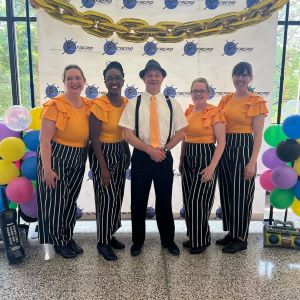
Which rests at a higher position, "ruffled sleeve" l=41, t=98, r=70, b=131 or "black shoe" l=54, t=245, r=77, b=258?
"ruffled sleeve" l=41, t=98, r=70, b=131

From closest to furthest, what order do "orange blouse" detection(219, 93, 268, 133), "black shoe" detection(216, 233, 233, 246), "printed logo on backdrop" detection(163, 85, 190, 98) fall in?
"orange blouse" detection(219, 93, 268, 133)
"black shoe" detection(216, 233, 233, 246)
"printed logo on backdrop" detection(163, 85, 190, 98)

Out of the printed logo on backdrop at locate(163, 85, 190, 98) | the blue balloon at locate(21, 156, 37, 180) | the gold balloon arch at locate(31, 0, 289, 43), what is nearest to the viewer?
the blue balloon at locate(21, 156, 37, 180)

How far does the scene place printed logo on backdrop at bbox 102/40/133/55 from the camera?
316cm

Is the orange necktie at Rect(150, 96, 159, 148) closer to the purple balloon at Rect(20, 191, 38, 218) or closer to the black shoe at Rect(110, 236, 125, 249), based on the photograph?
the black shoe at Rect(110, 236, 125, 249)

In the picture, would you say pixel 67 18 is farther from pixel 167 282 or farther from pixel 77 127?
pixel 167 282

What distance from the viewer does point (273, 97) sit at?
3359 mm

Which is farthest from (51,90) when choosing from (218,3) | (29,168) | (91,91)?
(218,3)

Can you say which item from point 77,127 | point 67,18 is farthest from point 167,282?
point 67,18

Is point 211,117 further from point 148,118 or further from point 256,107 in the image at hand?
point 148,118

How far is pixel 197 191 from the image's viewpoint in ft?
8.61

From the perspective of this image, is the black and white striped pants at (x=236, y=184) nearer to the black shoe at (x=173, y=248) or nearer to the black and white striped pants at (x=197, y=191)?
the black and white striped pants at (x=197, y=191)

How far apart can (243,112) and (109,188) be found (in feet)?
4.02

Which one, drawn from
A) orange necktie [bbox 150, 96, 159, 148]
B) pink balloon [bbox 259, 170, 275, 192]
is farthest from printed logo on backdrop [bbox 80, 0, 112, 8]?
pink balloon [bbox 259, 170, 275, 192]

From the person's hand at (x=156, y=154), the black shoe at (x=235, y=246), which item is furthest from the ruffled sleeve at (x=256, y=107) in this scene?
the black shoe at (x=235, y=246)
